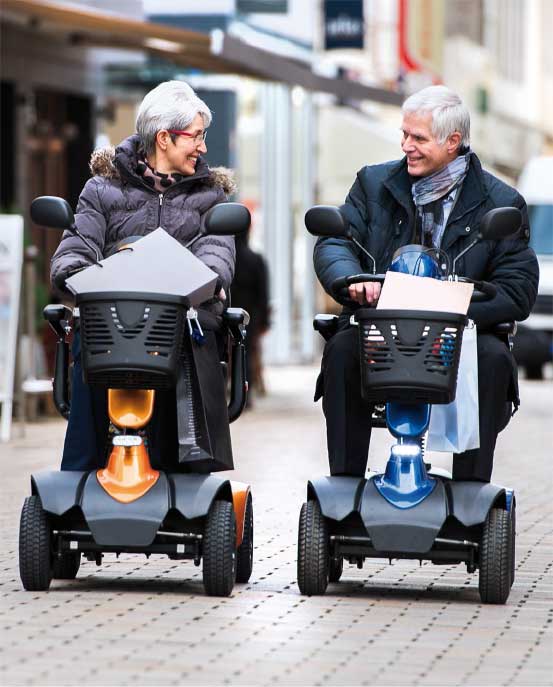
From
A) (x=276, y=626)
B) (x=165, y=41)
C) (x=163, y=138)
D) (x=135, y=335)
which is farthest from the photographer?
(x=165, y=41)

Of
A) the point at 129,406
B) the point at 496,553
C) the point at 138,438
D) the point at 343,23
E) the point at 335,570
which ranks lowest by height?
the point at 335,570

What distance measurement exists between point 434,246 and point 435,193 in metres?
0.19

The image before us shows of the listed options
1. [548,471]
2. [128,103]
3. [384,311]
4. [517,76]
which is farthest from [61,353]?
[517,76]

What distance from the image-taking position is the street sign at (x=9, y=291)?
15.0 meters

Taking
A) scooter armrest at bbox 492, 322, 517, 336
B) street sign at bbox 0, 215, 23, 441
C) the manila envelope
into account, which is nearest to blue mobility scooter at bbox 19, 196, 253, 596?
the manila envelope

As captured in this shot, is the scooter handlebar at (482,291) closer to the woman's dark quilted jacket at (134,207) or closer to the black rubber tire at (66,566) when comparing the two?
the woman's dark quilted jacket at (134,207)

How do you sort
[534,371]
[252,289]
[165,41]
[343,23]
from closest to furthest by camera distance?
[165,41]
[252,289]
[534,371]
[343,23]

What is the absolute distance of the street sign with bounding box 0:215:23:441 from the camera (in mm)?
15000

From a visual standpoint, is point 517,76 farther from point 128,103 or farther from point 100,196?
point 100,196

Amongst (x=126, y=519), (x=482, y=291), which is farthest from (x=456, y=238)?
(x=126, y=519)

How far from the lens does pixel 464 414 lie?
7008mm

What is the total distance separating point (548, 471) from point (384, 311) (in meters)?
6.31

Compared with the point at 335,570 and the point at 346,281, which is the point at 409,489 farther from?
the point at 346,281

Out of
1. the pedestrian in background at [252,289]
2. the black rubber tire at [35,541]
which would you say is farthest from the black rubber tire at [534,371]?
the black rubber tire at [35,541]
